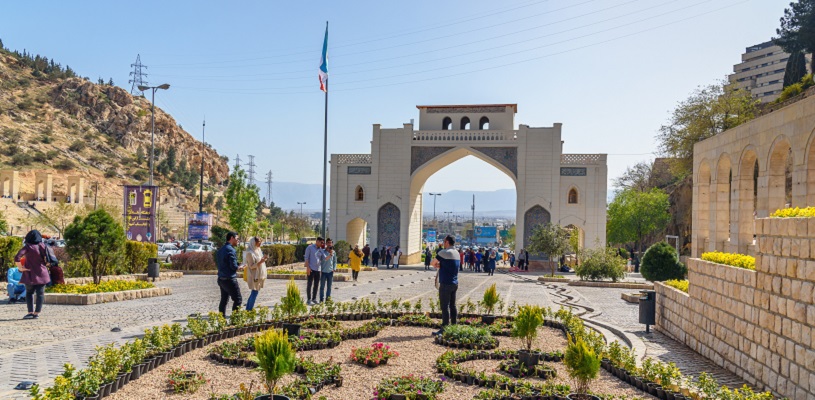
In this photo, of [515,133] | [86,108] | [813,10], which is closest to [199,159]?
[86,108]

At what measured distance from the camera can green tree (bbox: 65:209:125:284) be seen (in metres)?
14.8

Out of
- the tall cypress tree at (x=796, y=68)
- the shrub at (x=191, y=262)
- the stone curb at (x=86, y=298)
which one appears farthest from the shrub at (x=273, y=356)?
the tall cypress tree at (x=796, y=68)

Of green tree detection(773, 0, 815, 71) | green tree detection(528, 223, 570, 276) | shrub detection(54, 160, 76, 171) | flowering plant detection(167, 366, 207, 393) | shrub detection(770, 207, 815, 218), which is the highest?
green tree detection(773, 0, 815, 71)

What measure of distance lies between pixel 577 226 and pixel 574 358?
98.1 feet

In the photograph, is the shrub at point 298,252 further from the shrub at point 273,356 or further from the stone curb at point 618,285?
the shrub at point 273,356

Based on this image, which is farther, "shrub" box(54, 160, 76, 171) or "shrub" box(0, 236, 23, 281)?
"shrub" box(54, 160, 76, 171)

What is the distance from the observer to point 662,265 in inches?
A: 625

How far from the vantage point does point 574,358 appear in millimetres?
6012

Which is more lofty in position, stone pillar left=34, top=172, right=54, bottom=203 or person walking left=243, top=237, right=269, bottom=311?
stone pillar left=34, top=172, right=54, bottom=203

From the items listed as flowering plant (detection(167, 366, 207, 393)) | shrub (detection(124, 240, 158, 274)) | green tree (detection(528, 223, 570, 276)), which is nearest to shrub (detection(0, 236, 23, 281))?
shrub (detection(124, 240, 158, 274))

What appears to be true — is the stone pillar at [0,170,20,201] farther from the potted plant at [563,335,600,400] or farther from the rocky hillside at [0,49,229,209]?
the potted plant at [563,335,600,400]

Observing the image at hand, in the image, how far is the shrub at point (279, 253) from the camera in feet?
89.9

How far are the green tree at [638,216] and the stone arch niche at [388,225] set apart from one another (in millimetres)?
18524

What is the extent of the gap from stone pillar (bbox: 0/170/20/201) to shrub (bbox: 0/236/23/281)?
48.2 m
